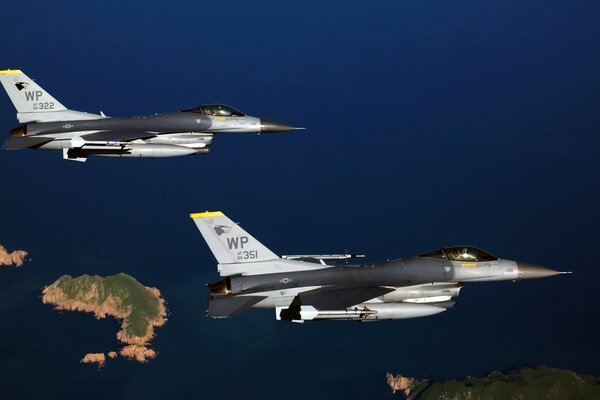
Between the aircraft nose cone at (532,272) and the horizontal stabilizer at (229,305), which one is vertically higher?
the aircraft nose cone at (532,272)

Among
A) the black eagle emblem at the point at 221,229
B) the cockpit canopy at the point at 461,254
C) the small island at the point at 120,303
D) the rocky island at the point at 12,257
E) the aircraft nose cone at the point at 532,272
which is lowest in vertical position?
the small island at the point at 120,303

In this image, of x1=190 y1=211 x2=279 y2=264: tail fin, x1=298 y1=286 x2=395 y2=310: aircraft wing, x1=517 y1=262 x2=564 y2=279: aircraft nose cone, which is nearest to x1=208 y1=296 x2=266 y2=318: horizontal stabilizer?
x1=190 y1=211 x2=279 y2=264: tail fin

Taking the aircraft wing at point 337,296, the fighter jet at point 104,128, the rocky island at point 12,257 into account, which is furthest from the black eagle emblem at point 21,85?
the aircraft wing at point 337,296

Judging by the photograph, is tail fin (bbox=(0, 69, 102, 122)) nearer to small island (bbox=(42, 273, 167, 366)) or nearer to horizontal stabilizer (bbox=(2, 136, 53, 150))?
horizontal stabilizer (bbox=(2, 136, 53, 150))

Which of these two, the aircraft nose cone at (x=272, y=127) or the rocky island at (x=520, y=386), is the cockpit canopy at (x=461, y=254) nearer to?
the aircraft nose cone at (x=272, y=127)

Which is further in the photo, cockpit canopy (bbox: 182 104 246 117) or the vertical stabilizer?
cockpit canopy (bbox: 182 104 246 117)

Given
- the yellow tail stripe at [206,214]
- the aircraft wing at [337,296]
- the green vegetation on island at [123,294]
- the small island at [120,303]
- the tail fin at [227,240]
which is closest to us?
the aircraft wing at [337,296]

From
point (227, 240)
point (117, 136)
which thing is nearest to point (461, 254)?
point (227, 240)

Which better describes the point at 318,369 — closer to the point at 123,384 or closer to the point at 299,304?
the point at 123,384
